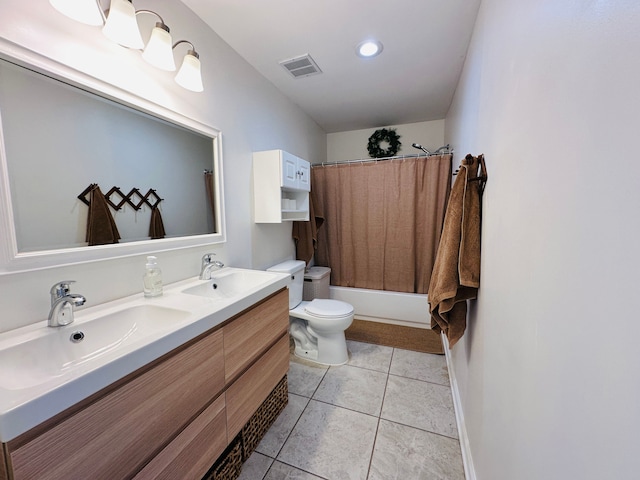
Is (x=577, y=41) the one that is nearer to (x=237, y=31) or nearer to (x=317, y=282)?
(x=237, y=31)

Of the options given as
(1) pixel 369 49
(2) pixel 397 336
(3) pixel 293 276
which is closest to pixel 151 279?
(3) pixel 293 276

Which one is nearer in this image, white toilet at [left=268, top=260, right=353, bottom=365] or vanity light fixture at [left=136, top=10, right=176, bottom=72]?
vanity light fixture at [left=136, top=10, right=176, bottom=72]

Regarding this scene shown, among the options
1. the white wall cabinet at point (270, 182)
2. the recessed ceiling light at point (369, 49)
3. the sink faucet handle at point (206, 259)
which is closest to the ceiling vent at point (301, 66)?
the recessed ceiling light at point (369, 49)

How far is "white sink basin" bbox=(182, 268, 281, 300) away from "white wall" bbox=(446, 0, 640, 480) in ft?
3.77

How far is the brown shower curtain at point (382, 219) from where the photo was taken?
8.87 ft

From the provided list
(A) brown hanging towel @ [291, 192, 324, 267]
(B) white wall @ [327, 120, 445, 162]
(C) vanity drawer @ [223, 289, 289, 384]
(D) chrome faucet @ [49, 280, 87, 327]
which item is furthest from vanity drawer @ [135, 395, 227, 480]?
(B) white wall @ [327, 120, 445, 162]

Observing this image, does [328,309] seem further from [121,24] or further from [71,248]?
[121,24]

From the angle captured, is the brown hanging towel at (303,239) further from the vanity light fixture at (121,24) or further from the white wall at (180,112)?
the vanity light fixture at (121,24)

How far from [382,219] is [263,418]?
2.17 metres

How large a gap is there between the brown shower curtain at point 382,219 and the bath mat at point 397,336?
425 mm

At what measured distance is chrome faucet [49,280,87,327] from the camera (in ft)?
2.82

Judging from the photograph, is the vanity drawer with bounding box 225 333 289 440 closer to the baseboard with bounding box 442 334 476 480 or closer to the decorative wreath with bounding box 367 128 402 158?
the baseboard with bounding box 442 334 476 480

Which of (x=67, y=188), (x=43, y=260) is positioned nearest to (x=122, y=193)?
(x=67, y=188)

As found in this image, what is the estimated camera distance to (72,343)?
2.87 ft
